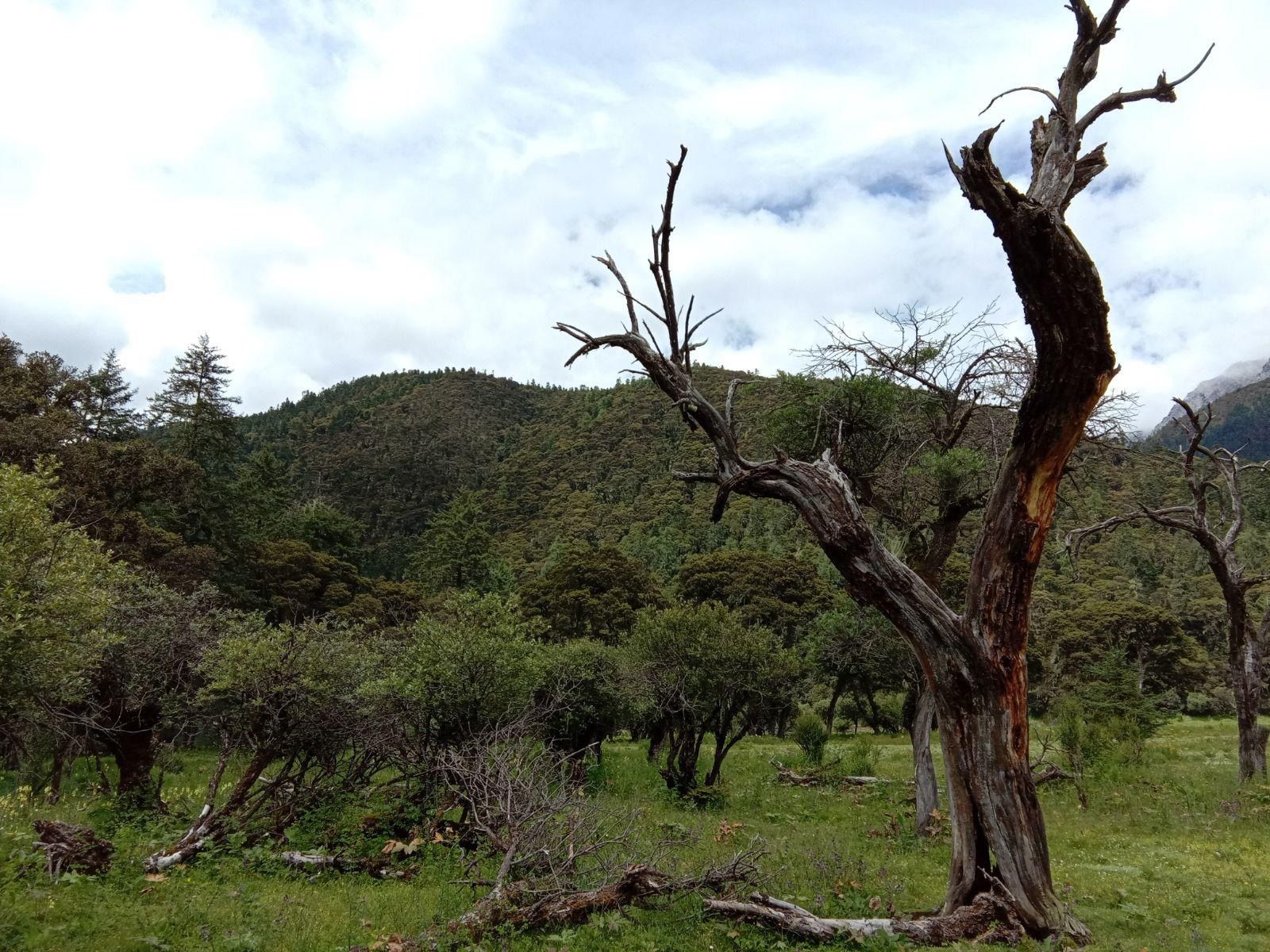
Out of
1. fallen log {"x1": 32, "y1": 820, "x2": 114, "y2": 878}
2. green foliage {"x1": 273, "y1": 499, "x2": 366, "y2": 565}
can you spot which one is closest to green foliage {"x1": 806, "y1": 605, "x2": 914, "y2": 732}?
fallen log {"x1": 32, "y1": 820, "x2": 114, "y2": 878}

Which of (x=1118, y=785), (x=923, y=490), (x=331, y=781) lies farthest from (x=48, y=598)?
(x=1118, y=785)

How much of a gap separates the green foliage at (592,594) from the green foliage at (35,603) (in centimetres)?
2925

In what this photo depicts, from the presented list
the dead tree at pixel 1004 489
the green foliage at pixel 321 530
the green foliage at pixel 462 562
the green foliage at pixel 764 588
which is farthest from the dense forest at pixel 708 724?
the green foliage at pixel 462 562

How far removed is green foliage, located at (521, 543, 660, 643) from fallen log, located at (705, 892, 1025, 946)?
31.4m

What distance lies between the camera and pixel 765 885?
830 cm

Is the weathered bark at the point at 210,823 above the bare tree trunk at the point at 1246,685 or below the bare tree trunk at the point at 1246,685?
below

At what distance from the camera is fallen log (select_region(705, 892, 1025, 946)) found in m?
5.43

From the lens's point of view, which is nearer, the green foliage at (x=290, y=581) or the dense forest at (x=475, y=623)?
the dense forest at (x=475, y=623)

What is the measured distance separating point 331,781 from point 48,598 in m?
6.83

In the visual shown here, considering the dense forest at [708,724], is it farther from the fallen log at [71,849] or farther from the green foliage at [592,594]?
the green foliage at [592,594]

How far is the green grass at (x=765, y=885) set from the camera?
641cm

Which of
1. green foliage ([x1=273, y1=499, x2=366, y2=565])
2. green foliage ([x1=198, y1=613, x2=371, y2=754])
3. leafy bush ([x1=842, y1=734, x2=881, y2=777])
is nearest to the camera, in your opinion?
green foliage ([x1=198, y1=613, x2=371, y2=754])

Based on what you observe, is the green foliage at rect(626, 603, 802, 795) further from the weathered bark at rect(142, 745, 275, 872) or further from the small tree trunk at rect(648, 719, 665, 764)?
the weathered bark at rect(142, 745, 275, 872)

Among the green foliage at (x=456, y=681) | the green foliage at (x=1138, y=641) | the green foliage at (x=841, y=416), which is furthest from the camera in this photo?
the green foliage at (x=1138, y=641)
